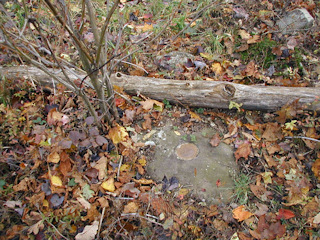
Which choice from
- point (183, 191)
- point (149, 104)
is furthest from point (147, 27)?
point (183, 191)

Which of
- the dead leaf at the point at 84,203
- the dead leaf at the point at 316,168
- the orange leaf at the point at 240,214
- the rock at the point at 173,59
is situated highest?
the rock at the point at 173,59

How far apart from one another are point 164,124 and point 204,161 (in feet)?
2.21

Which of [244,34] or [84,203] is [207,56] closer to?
[244,34]

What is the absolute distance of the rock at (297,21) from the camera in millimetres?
3549

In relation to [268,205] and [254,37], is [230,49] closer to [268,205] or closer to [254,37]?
[254,37]

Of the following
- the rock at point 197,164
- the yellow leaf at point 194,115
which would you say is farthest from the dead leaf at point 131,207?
the yellow leaf at point 194,115

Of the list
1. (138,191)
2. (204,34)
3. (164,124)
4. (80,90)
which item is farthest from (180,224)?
(204,34)

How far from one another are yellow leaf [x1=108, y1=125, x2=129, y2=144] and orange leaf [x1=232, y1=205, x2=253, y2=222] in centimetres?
139

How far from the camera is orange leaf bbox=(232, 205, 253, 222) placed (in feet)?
7.01

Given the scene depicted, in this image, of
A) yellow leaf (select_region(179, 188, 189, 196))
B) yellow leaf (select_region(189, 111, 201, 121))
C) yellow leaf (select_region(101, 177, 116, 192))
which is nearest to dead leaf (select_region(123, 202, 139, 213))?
yellow leaf (select_region(101, 177, 116, 192))

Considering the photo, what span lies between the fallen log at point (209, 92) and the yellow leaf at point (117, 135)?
0.57m

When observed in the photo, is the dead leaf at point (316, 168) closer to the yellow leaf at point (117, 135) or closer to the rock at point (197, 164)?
the rock at point (197, 164)

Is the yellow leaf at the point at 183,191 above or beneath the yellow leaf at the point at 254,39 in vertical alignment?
beneath

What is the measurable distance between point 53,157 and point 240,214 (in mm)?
1962
